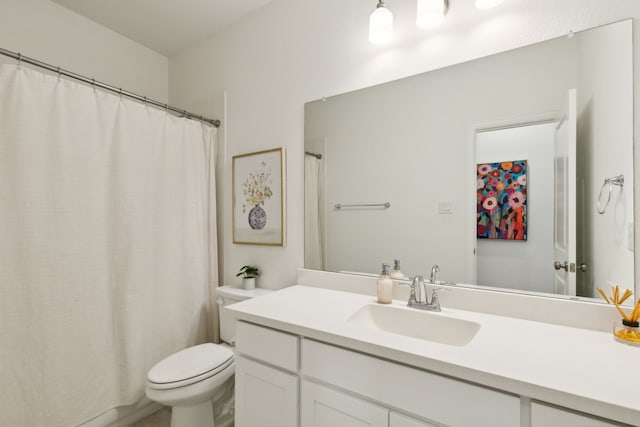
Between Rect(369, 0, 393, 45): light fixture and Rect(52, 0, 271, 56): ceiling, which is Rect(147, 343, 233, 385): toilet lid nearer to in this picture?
Rect(369, 0, 393, 45): light fixture

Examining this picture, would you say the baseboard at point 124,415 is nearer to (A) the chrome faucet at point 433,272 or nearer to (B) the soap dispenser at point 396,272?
(B) the soap dispenser at point 396,272

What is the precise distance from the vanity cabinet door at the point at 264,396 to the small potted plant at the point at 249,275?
667mm

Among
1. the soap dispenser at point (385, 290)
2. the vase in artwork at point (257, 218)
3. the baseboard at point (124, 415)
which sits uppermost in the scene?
the vase in artwork at point (257, 218)

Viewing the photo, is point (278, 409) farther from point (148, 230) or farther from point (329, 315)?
point (148, 230)

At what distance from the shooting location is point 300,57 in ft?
5.67

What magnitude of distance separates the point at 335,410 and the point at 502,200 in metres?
1.00

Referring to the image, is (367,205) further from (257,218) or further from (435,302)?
(257,218)

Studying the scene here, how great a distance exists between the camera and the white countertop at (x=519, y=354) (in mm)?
640

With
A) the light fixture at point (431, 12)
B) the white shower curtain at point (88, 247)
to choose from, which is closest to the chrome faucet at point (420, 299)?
the light fixture at point (431, 12)

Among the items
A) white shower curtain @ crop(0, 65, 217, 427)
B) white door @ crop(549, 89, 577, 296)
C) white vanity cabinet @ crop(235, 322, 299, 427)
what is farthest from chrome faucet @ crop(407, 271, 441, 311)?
white shower curtain @ crop(0, 65, 217, 427)

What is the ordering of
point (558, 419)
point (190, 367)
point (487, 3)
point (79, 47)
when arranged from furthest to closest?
point (79, 47), point (190, 367), point (487, 3), point (558, 419)

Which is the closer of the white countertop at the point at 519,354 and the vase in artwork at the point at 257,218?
the white countertop at the point at 519,354

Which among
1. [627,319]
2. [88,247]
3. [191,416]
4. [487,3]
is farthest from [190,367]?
[487,3]

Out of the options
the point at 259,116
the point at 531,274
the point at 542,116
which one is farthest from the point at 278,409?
the point at 259,116
